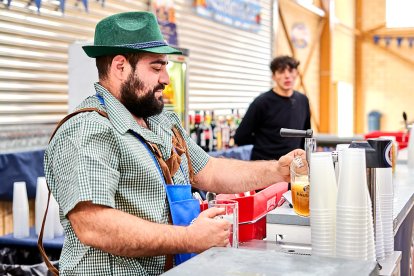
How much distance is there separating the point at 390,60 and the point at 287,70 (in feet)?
33.7

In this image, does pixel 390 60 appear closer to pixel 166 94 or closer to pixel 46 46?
pixel 166 94

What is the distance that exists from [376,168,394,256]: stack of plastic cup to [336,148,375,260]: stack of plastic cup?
0.35m

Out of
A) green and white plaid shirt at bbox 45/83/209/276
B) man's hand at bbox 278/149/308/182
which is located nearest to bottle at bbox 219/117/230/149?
man's hand at bbox 278/149/308/182

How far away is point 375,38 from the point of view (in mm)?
15266

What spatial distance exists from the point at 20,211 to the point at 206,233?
6.68 ft

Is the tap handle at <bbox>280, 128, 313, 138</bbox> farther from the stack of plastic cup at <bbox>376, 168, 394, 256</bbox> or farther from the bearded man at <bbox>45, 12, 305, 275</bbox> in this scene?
the bearded man at <bbox>45, 12, 305, 275</bbox>

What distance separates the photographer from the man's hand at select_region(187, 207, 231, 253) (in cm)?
196

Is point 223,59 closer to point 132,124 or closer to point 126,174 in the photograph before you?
point 132,124

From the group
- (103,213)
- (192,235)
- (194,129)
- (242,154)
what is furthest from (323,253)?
(242,154)

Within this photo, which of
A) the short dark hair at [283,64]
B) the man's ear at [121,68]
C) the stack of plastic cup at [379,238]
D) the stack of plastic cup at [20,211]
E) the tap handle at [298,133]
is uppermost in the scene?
the short dark hair at [283,64]

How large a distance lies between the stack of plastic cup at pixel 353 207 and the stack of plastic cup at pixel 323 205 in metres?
0.06

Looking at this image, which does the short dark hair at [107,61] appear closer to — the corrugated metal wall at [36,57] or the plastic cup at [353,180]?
the plastic cup at [353,180]

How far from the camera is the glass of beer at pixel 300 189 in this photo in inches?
88.6

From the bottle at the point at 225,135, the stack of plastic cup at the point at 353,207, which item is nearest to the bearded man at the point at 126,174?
the stack of plastic cup at the point at 353,207
